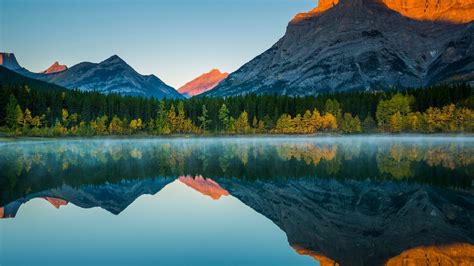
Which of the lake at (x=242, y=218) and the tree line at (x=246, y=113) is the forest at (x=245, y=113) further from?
the lake at (x=242, y=218)

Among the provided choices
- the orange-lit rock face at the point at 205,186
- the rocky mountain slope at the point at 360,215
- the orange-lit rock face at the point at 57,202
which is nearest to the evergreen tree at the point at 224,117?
the orange-lit rock face at the point at 205,186

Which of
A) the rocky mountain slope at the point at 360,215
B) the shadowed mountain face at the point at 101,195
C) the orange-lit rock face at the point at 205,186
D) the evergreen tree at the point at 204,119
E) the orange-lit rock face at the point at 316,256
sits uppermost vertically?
the evergreen tree at the point at 204,119

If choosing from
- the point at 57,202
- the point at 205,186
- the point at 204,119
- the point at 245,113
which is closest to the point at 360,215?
the point at 205,186

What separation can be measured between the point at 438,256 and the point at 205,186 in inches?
792

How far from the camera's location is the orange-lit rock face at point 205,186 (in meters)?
29.6

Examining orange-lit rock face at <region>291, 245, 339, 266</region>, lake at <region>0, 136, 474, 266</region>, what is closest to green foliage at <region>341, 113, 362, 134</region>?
lake at <region>0, 136, 474, 266</region>

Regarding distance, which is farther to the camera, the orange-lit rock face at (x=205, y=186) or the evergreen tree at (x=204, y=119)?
the evergreen tree at (x=204, y=119)

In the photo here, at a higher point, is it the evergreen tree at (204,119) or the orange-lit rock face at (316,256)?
the evergreen tree at (204,119)

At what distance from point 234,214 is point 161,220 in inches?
155

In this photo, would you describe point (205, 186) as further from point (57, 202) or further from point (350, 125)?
point (350, 125)

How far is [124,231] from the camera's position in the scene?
20.0 meters

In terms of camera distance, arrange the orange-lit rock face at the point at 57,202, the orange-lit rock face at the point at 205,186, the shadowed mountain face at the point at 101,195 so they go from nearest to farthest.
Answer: the shadowed mountain face at the point at 101,195 → the orange-lit rock face at the point at 57,202 → the orange-lit rock face at the point at 205,186

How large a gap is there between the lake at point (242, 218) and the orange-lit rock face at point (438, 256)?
0.04 m

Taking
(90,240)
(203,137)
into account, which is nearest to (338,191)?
(90,240)
